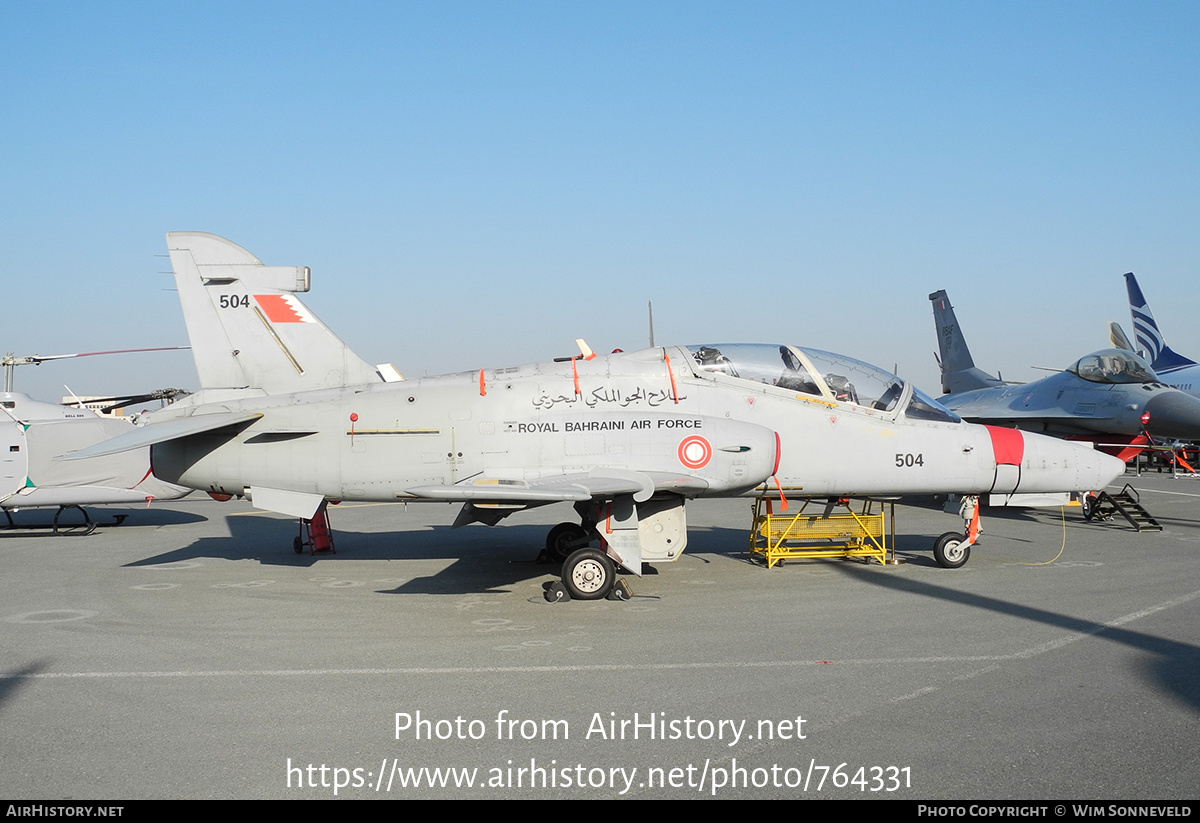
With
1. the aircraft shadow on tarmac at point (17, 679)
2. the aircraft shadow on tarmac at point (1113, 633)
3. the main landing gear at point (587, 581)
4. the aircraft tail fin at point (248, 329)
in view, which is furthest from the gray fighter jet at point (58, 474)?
the aircraft shadow on tarmac at point (1113, 633)

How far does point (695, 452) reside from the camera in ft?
31.5

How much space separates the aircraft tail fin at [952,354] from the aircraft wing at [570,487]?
21534 mm

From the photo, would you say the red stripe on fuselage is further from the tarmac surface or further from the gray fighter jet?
the gray fighter jet

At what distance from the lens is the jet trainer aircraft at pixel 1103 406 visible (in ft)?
57.0

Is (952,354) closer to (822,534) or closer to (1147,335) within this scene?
(1147,335)

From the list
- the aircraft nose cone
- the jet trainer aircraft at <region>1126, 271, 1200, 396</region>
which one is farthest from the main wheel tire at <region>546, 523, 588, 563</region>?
the jet trainer aircraft at <region>1126, 271, 1200, 396</region>

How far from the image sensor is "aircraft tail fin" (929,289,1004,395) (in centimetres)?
2832

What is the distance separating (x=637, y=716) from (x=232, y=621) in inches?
203

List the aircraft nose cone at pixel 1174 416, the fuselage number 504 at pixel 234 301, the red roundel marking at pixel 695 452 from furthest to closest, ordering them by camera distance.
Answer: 1. the aircraft nose cone at pixel 1174 416
2. the fuselage number 504 at pixel 234 301
3. the red roundel marking at pixel 695 452

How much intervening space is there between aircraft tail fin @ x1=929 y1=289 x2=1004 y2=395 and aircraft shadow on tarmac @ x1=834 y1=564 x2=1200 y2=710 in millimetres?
19731

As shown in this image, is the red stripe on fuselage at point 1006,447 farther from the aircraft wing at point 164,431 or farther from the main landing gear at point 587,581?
the aircraft wing at point 164,431

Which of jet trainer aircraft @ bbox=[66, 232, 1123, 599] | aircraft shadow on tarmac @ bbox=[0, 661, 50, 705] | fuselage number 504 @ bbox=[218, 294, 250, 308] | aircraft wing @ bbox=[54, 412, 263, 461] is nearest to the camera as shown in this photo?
aircraft shadow on tarmac @ bbox=[0, 661, 50, 705]

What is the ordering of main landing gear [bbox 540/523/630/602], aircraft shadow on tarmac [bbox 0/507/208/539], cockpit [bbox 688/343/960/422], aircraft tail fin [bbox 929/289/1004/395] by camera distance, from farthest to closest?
aircraft tail fin [bbox 929/289/1004/395], aircraft shadow on tarmac [bbox 0/507/208/539], cockpit [bbox 688/343/960/422], main landing gear [bbox 540/523/630/602]

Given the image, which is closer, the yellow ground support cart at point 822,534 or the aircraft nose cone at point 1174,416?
the yellow ground support cart at point 822,534
